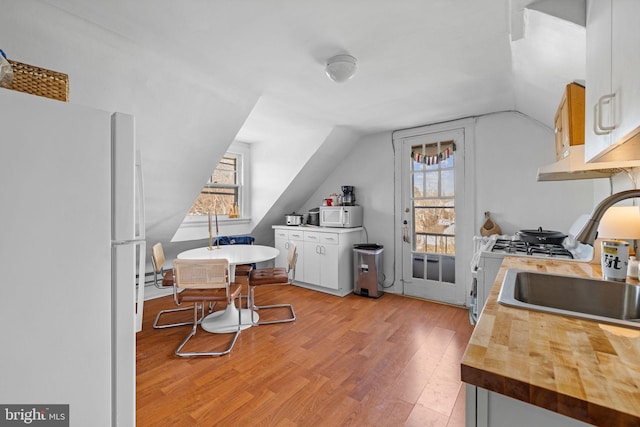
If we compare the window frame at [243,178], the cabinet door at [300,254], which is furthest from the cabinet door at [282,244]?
the window frame at [243,178]

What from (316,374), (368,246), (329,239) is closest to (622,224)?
(316,374)

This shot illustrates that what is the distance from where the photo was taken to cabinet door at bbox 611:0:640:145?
2.09 ft

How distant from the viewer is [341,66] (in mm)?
2006

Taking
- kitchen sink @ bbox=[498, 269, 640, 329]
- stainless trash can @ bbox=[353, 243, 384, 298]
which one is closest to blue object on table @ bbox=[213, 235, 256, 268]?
stainless trash can @ bbox=[353, 243, 384, 298]

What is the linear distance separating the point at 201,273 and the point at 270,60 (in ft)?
5.79

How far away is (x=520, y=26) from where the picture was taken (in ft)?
5.18

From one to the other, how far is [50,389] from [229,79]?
2.17m

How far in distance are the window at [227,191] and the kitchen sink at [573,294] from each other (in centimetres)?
386

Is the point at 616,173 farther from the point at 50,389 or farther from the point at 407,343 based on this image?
the point at 50,389

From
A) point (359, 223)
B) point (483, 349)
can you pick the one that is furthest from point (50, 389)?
point (359, 223)

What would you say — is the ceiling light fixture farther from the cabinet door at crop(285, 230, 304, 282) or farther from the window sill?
the window sill

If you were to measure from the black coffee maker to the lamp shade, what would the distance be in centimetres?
295

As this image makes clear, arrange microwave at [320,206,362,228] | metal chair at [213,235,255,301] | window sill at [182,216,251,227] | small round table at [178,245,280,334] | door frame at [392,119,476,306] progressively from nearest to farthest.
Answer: small round table at [178,245,280,334] < door frame at [392,119,476,306] < metal chair at [213,235,255,301] < window sill at [182,216,251,227] < microwave at [320,206,362,228]

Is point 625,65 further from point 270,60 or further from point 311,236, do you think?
point 311,236
